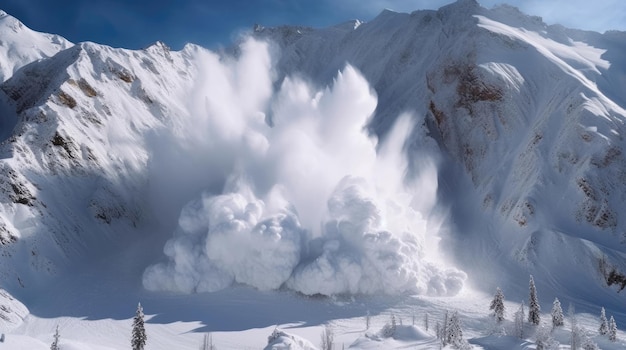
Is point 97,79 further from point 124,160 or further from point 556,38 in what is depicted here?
point 556,38

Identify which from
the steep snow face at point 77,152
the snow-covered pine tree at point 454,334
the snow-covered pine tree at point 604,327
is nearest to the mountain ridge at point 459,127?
the steep snow face at point 77,152

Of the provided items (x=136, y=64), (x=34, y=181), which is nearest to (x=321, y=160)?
(x=34, y=181)

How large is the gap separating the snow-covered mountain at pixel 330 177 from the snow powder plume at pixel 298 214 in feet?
0.88

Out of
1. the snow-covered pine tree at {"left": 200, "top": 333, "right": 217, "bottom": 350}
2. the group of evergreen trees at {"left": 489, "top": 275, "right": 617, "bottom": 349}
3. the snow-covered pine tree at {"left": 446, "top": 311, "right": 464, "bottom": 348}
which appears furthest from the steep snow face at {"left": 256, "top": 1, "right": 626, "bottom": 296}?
the snow-covered pine tree at {"left": 200, "top": 333, "right": 217, "bottom": 350}

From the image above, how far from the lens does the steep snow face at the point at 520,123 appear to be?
8869 centimetres

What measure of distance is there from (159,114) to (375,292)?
2934 inches

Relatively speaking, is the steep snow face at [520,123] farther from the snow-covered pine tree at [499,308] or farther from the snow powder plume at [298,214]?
the snow-covered pine tree at [499,308]

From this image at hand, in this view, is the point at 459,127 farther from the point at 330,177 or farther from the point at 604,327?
the point at 604,327

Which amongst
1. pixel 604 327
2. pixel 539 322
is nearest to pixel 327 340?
pixel 539 322

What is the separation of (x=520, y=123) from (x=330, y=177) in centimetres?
4503

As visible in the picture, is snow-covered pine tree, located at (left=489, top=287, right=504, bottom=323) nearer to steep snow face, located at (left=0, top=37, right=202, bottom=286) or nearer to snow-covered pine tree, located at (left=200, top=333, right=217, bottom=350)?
snow-covered pine tree, located at (left=200, top=333, right=217, bottom=350)

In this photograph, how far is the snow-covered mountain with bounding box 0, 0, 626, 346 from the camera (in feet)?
249

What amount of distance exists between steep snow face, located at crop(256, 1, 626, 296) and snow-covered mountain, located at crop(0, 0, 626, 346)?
370 millimetres

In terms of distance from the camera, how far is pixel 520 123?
369ft
